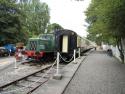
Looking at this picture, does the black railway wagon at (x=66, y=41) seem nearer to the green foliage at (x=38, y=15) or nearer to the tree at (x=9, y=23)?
the tree at (x=9, y=23)


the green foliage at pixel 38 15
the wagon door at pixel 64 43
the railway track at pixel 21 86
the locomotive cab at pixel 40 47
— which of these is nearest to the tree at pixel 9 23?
the wagon door at pixel 64 43

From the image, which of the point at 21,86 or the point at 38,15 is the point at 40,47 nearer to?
the point at 21,86

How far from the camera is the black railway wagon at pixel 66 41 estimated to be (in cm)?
3000

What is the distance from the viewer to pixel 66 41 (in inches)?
1213

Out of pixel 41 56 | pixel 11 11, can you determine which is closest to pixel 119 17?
pixel 41 56

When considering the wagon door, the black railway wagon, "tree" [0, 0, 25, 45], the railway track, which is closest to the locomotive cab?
the black railway wagon

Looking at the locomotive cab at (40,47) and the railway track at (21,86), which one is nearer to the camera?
the railway track at (21,86)

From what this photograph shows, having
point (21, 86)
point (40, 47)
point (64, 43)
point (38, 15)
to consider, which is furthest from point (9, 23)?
point (38, 15)

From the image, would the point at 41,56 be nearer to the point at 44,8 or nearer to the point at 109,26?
the point at 109,26

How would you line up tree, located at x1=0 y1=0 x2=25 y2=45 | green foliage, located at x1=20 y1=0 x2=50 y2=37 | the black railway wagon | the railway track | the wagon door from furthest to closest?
green foliage, located at x1=20 y1=0 x2=50 y2=37
tree, located at x1=0 y1=0 x2=25 y2=45
the wagon door
the black railway wagon
the railway track

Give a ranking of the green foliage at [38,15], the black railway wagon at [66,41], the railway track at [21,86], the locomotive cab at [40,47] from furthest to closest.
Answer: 1. the green foliage at [38,15]
2. the black railway wagon at [66,41]
3. the locomotive cab at [40,47]
4. the railway track at [21,86]

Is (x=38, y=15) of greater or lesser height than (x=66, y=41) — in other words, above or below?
above

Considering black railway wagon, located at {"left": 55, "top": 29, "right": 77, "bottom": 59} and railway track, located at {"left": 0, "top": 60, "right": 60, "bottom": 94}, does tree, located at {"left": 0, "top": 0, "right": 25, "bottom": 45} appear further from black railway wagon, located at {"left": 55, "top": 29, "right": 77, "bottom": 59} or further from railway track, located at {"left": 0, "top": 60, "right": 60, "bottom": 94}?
railway track, located at {"left": 0, "top": 60, "right": 60, "bottom": 94}

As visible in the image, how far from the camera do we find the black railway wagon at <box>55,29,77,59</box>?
30000 millimetres
